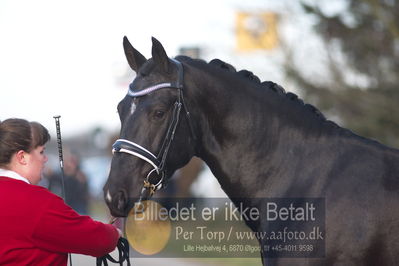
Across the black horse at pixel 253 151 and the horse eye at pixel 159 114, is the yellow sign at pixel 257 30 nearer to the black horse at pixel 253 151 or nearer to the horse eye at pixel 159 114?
the black horse at pixel 253 151

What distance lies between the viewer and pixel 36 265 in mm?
3059

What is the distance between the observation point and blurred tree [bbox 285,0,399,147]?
12.0 metres

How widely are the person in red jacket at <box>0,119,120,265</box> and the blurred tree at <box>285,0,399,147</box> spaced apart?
9390 mm

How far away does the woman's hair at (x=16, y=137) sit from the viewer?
120 inches

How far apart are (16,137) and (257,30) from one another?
1302 cm

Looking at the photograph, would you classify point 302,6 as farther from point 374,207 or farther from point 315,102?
point 374,207

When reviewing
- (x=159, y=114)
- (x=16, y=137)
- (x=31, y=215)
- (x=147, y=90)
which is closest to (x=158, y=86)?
(x=147, y=90)

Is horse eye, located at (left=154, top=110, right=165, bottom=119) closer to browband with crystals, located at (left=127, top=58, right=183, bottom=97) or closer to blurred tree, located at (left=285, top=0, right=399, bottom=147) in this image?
browband with crystals, located at (left=127, top=58, right=183, bottom=97)

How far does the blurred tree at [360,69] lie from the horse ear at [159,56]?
28.0ft

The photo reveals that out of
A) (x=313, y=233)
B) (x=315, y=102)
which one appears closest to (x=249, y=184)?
(x=313, y=233)

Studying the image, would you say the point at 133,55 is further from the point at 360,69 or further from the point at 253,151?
the point at 360,69

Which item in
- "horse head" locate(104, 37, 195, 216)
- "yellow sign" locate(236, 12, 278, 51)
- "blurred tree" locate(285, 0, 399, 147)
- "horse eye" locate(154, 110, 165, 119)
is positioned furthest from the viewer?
"yellow sign" locate(236, 12, 278, 51)

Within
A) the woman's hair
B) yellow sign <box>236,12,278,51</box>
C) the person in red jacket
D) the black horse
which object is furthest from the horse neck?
yellow sign <box>236,12,278,51</box>

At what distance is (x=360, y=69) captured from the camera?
13875mm
